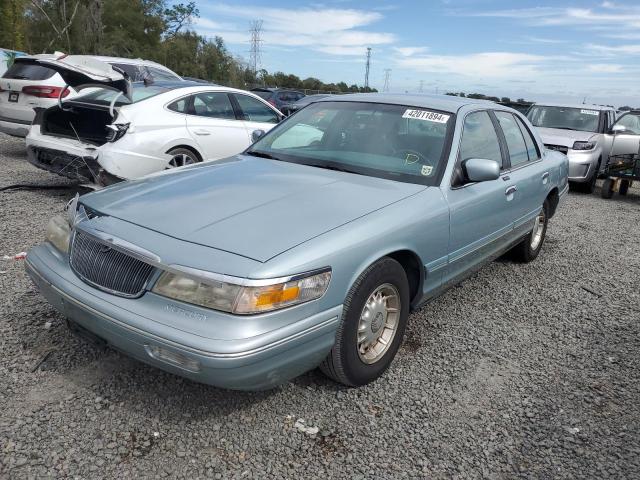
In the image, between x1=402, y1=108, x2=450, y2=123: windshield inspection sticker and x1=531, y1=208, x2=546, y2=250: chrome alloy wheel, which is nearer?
x1=402, y1=108, x2=450, y2=123: windshield inspection sticker

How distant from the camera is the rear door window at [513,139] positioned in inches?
178

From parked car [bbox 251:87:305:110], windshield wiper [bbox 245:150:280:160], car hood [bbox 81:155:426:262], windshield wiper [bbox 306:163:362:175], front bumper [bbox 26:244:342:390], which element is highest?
parked car [bbox 251:87:305:110]

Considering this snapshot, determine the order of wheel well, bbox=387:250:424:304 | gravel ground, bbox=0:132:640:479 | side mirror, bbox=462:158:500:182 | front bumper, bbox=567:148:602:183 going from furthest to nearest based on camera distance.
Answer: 1. front bumper, bbox=567:148:602:183
2. side mirror, bbox=462:158:500:182
3. wheel well, bbox=387:250:424:304
4. gravel ground, bbox=0:132:640:479

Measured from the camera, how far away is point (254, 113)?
295 inches

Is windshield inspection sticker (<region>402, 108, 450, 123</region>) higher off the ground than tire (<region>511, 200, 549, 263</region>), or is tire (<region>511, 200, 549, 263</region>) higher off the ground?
windshield inspection sticker (<region>402, 108, 450, 123</region>)

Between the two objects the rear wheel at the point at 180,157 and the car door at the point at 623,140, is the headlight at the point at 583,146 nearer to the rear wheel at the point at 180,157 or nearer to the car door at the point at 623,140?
the car door at the point at 623,140

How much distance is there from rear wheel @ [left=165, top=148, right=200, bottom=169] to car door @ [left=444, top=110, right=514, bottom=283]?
11.6 ft

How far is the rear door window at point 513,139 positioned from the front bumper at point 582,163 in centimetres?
591

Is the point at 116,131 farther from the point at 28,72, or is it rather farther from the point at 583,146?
the point at 583,146

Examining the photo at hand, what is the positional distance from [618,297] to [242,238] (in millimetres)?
3840

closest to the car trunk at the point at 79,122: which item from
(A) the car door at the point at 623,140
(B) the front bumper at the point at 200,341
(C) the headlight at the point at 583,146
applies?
(B) the front bumper at the point at 200,341

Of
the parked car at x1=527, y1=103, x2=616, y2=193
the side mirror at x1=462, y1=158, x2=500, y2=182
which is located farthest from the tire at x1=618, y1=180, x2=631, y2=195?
the side mirror at x1=462, y1=158, x2=500, y2=182

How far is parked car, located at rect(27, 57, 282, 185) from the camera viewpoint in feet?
18.2

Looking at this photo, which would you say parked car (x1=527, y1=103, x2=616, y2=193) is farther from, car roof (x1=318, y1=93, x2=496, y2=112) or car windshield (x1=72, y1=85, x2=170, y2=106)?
car windshield (x1=72, y1=85, x2=170, y2=106)
